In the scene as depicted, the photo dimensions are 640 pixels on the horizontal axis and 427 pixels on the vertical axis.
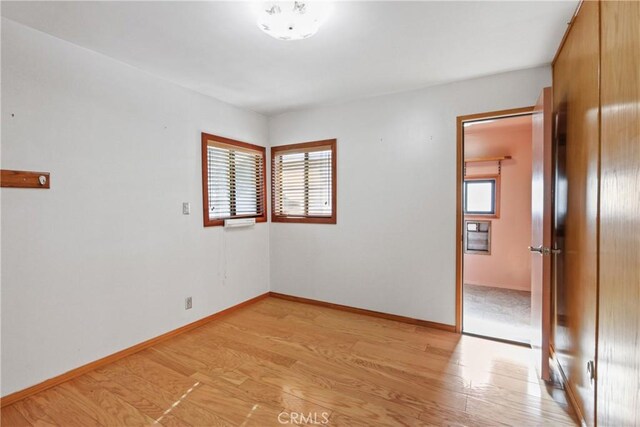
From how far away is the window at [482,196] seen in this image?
452cm

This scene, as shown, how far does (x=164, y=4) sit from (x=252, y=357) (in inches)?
101

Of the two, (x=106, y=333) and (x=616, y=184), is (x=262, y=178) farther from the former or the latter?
(x=616, y=184)

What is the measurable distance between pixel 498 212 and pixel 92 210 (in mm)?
5065

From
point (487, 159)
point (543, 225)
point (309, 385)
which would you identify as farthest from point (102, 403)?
point (487, 159)

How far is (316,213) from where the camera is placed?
145 inches

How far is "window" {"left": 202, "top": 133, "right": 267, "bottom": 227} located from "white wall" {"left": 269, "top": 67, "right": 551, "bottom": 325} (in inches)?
22.3

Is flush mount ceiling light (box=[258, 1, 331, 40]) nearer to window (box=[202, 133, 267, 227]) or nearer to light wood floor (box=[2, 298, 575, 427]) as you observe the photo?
window (box=[202, 133, 267, 227])

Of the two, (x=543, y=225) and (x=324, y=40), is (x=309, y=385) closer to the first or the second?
(x=543, y=225)

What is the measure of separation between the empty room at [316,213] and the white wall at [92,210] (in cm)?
1

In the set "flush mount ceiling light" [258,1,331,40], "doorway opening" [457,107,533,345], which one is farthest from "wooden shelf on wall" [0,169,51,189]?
"doorway opening" [457,107,533,345]

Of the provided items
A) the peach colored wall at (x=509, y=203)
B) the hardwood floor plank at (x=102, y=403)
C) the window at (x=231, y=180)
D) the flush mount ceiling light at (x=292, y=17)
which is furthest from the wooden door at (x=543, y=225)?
the window at (x=231, y=180)

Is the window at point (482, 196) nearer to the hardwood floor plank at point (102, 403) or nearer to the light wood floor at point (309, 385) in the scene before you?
the light wood floor at point (309, 385)

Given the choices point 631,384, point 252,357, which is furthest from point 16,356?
point 631,384

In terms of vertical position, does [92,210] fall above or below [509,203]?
below
